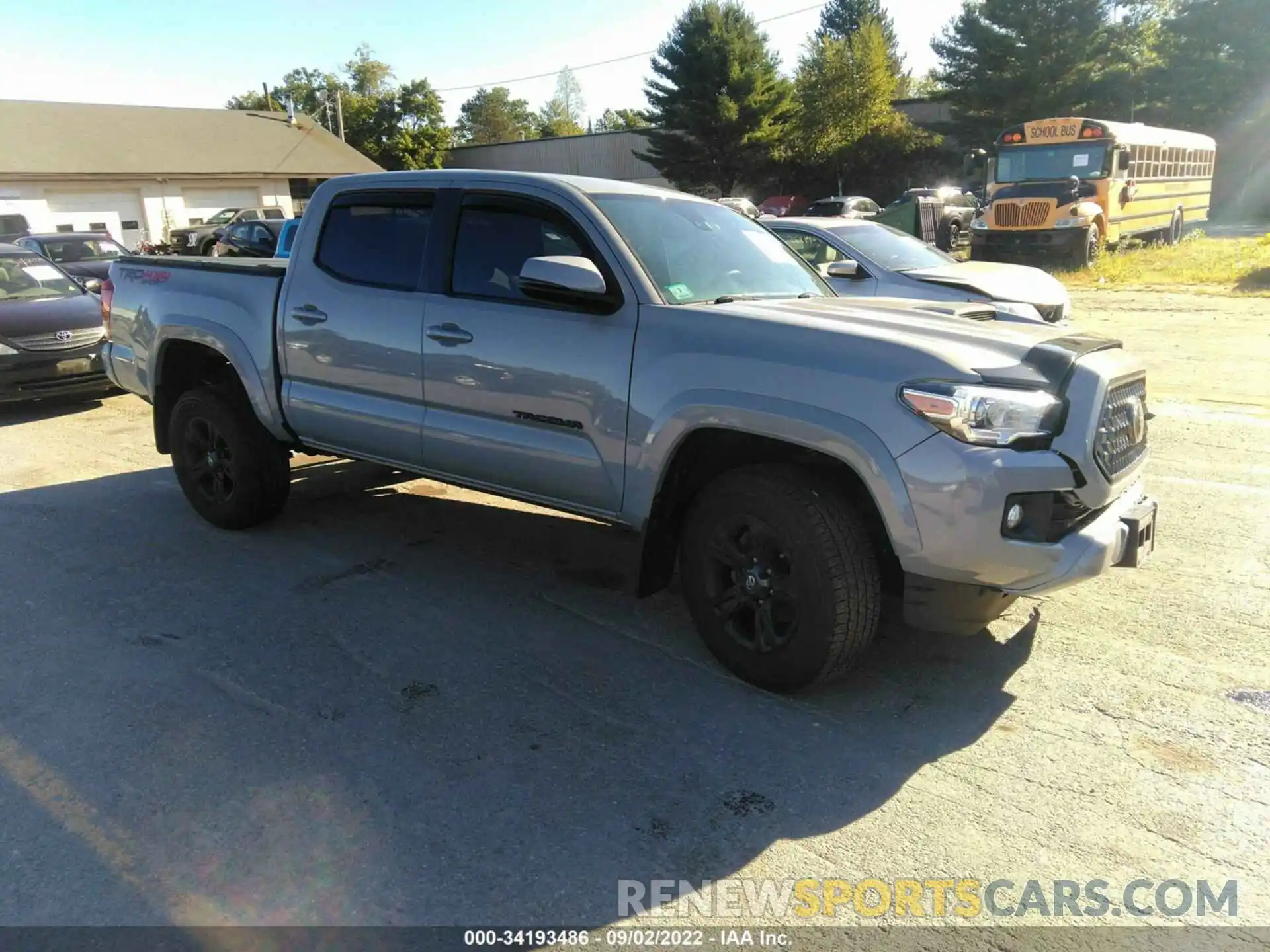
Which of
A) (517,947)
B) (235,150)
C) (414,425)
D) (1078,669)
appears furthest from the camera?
(235,150)

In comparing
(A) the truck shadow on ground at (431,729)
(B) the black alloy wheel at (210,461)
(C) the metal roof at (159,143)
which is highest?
(C) the metal roof at (159,143)

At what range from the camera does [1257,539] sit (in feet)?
17.0

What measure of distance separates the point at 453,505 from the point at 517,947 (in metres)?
4.07

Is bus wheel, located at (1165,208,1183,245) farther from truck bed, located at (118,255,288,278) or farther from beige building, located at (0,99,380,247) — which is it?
beige building, located at (0,99,380,247)

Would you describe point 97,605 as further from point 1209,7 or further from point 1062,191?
point 1209,7

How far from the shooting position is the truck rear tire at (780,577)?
134 inches

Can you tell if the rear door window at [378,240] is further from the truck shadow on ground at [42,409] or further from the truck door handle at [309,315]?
the truck shadow on ground at [42,409]

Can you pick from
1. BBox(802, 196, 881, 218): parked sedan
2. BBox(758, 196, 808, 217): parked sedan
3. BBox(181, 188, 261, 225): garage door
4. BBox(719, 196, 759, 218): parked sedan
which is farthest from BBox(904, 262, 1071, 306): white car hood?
BBox(181, 188, 261, 225): garage door

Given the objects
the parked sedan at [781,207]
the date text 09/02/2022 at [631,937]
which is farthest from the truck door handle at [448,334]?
the parked sedan at [781,207]

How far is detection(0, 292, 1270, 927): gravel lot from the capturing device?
275cm

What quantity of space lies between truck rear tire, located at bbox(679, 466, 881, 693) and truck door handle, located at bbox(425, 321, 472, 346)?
1.39 m

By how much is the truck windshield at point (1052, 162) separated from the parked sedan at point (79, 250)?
59.8 ft

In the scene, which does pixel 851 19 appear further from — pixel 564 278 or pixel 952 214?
pixel 564 278

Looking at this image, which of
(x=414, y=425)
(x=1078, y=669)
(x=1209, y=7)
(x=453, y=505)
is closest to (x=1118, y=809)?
(x=1078, y=669)
